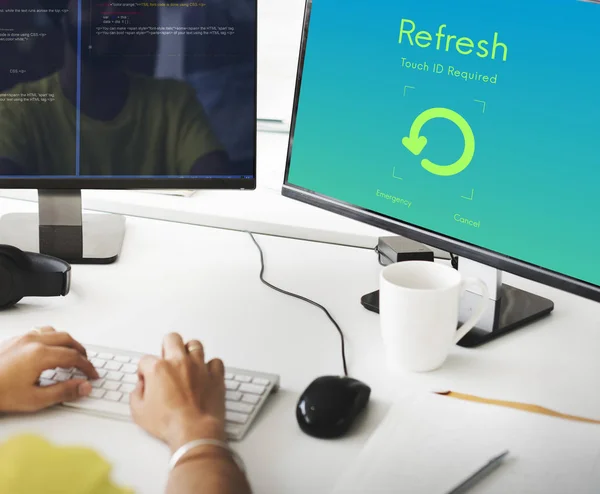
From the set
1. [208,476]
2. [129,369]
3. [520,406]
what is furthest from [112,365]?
[520,406]

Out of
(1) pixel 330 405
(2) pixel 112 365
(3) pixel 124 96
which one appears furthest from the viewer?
(3) pixel 124 96

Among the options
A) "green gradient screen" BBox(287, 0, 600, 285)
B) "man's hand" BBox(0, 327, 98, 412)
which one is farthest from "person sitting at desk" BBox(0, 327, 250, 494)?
"green gradient screen" BBox(287, 0, 600, 285)

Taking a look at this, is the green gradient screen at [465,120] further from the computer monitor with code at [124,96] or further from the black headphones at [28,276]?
the black headphones at [28,276]

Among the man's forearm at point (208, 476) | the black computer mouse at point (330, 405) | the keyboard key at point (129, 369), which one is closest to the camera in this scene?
the man's forearm at point (208, 476)

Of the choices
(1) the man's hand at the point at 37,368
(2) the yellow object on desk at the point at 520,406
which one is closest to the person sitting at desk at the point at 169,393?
(1) the man's hand at the point at 37,368

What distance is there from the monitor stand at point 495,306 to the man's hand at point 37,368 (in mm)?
425

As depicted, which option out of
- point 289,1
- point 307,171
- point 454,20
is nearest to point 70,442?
point 307,171

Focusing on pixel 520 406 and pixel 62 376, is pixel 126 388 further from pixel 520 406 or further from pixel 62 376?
pixel 520 406

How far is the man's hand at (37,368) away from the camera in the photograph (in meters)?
0.85

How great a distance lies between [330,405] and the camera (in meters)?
0.83

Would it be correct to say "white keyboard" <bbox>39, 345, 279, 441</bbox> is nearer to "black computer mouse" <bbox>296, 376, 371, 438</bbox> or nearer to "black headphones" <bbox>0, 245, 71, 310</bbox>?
"black computer mouse" <bbox>296, 376, 371, 438</bbox>

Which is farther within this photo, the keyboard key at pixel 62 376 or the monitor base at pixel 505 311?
the monitor base at pixel 505 311

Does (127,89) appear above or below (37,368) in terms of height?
above

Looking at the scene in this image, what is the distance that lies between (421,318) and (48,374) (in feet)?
1.43
